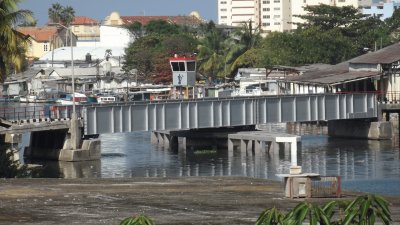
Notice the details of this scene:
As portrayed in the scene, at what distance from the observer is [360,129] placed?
99750mm

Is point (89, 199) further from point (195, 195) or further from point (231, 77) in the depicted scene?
point (231, 77)

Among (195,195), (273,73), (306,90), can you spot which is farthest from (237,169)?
(273,73)

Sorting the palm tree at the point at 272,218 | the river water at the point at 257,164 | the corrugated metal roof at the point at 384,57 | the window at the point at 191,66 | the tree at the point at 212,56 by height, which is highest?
the tree at the point at 212,56

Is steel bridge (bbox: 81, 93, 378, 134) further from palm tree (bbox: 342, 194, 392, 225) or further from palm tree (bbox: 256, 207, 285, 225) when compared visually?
palm tree (bbox: 342, 194, 392, 225)

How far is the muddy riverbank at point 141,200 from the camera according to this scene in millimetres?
35500

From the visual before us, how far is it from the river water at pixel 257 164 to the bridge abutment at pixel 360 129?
1.28m

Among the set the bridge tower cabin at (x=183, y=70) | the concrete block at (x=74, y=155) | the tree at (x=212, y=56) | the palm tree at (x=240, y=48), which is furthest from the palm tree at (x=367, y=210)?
the tree at (x=212, y=56)

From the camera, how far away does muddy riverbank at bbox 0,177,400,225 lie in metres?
35.5

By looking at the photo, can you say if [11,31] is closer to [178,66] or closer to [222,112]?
[222,112]

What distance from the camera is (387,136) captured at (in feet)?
317

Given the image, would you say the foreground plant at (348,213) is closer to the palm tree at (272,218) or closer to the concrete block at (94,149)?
the palm tree at (272,218)

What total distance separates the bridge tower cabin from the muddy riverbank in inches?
1965

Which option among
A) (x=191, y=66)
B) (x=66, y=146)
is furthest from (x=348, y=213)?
(x=191, y=66)

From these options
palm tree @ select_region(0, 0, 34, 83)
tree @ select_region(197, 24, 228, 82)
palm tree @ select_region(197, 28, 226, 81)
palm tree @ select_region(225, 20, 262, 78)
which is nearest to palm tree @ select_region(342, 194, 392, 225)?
palm tree @ select_region(0, 0, 34, 83)
